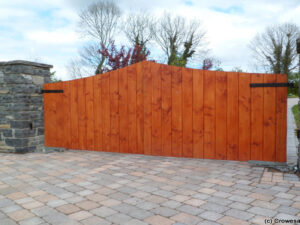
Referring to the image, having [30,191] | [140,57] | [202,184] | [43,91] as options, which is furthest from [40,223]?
[140,57]

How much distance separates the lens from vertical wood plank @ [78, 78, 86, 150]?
493cm

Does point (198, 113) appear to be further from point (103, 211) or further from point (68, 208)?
point (68, 208)

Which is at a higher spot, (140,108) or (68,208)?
(140,108)

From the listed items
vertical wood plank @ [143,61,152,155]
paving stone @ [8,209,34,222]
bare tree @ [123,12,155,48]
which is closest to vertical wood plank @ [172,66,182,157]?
vertical wood plank @ [143,61,152,155]

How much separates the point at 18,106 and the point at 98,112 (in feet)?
4.53

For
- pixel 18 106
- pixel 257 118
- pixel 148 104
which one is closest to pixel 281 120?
pixel 257 118

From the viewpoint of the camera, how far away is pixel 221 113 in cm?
399

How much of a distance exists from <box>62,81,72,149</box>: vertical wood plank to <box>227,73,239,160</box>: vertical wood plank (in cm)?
285

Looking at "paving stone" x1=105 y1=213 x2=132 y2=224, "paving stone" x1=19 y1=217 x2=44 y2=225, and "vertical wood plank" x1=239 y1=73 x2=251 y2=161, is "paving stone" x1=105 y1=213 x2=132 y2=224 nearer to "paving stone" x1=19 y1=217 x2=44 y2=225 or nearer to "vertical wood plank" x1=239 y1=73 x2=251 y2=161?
"paving stone" x1=19 y1=217 x2=44 y2=225

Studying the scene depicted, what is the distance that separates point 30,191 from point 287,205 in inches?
96.2

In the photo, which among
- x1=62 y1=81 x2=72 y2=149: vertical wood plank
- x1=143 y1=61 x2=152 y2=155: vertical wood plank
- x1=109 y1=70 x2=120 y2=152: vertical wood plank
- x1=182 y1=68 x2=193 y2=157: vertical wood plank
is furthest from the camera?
x1=62 y1=81 x2=72 y2=149: vertical wood plank

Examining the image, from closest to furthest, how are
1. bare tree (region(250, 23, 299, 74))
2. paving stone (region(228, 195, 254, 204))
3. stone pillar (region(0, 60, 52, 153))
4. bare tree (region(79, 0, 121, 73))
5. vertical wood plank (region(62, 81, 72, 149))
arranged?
paving stone (region(228, 195, 254, 204)), stone pillar (region(0, 60, 52, 153)), vertical wood plank (region(62, 81, 72, 149)), bare tree (region(250, 23, 299, 74)), bare tree (region(79, 0, 121, 73))

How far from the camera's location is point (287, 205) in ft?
7.65

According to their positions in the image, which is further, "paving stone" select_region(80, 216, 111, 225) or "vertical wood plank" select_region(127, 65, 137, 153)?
"vertical wood plank" select_region(127, 65, 137, 153)
